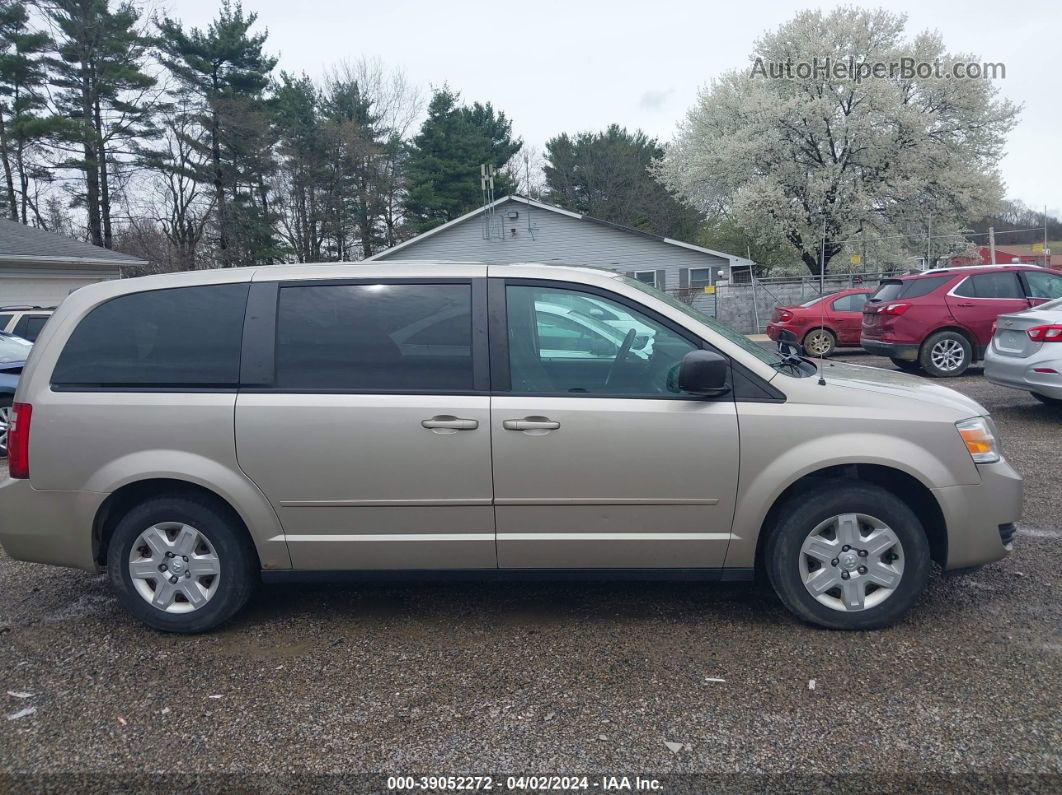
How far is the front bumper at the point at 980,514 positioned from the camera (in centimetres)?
358

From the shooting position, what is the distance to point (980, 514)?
3.60 meters

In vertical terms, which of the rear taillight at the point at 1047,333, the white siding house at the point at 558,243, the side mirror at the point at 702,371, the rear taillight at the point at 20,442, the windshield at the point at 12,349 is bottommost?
the rear taillight at the point at 20,442

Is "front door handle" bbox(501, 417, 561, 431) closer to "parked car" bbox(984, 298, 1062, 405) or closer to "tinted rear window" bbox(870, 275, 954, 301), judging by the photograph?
"parked car" bbox(984, 298, 1062, 405)

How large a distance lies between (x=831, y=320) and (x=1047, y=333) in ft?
26.8

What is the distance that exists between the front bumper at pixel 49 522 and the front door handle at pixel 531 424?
195 centimetres

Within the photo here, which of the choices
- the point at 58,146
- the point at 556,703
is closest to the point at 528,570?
the point at 556,703

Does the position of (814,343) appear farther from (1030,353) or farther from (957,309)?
(1030,353)

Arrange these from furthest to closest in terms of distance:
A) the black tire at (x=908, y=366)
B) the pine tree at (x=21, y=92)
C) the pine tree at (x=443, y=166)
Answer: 1. the pine tree at (x=443, y=166)
2. the pine tree at (x=21, y=92)
3. the black tire at (x=908, y=366)

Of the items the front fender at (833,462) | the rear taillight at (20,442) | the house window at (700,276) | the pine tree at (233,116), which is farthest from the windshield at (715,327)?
the pine tree at (233,116)

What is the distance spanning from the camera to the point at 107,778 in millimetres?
2787

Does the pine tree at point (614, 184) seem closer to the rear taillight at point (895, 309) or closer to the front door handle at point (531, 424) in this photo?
the rear taillight at point (895, 309)

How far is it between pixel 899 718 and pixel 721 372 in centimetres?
152

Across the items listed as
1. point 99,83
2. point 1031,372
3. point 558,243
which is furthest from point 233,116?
point 1031,372

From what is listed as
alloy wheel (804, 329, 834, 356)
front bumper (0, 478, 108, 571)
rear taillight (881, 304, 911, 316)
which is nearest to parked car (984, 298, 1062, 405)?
rear taillight (881, 304, 911, 316)
